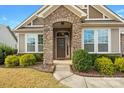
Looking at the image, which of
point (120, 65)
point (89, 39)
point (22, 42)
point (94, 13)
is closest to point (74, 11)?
point (89, 39)

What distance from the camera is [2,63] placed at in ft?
61.9

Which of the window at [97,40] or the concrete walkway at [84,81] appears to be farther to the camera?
the window at [97,40]

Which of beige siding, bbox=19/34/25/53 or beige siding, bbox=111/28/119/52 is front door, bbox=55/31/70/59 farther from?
beige siding, bbox=111/28/119/52

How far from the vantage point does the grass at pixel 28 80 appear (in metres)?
11.2

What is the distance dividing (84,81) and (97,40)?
7298 millimetres

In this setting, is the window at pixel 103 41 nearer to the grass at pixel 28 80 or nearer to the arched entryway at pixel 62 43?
the arched entryway at pixel 62 43

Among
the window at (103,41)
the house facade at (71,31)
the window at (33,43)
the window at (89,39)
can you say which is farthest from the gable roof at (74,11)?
the window at (89,39)

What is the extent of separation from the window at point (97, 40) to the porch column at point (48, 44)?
12.0ft

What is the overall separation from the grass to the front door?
707 centimetres

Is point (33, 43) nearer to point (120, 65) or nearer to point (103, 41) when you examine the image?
point (103, 41)

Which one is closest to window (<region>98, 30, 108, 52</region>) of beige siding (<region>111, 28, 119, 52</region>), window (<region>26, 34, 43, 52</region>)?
beige siding (<region>111, 28, 119, 52</region>)

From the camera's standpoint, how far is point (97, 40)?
1889 cm

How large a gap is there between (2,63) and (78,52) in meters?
7.29
